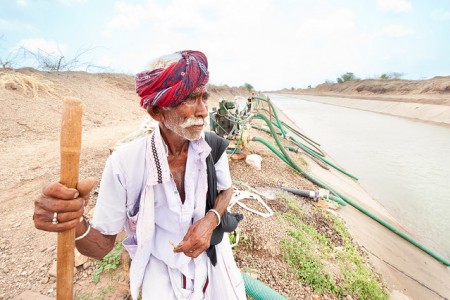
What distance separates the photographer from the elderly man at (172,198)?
129 centimetres

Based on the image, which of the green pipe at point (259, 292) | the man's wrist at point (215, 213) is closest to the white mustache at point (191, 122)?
the man's wrist at point (215, 213)

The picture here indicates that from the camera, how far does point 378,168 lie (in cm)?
951

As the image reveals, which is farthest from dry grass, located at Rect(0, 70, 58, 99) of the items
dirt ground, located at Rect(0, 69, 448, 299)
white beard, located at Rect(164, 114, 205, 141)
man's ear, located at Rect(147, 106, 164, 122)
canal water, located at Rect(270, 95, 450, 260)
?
canal water, located at Rect(270, 95, 450, 260)

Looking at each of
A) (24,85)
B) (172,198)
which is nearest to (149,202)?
(172,198)

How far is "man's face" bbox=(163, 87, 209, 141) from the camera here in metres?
1.34

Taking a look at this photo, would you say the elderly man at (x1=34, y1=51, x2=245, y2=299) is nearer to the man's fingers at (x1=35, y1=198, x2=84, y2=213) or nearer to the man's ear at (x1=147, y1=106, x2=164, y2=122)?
the man's ear at (x1=147, y1=106, x2=164, y2=122)

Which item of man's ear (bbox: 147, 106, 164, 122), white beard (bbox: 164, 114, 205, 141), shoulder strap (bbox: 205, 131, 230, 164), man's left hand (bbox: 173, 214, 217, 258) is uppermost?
man's ear (bbox: 147, 106, 164, 122)

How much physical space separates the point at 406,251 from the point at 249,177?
325 cm

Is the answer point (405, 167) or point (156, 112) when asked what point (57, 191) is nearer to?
point (156, 112)

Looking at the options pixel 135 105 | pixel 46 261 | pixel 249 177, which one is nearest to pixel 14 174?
pixel 46 261

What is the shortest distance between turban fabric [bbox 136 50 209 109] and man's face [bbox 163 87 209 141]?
0.03m

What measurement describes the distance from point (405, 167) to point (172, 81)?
35.6 ft

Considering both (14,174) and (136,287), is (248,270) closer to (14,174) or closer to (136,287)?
(136,287)

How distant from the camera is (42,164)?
461 cm
